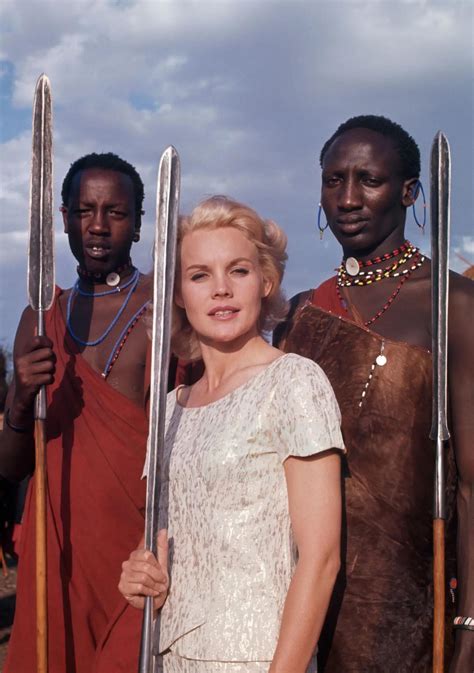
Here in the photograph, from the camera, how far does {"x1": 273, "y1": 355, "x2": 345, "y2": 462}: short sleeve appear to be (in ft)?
7.04

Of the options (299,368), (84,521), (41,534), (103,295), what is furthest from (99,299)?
(299,368)

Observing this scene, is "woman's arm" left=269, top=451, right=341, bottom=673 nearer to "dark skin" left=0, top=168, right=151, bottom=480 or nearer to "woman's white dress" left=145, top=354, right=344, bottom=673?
"woman's white dress" left=145, top=354, right=344, bottom=673

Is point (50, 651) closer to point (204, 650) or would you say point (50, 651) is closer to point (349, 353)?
point (204, 650)

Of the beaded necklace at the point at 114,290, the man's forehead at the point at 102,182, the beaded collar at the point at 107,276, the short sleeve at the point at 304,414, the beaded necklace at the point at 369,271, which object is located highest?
the man's forehead at the point at 102,182

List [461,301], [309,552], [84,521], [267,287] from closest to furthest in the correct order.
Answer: [309,552] < [267,287] < [461,301] < [84,521]

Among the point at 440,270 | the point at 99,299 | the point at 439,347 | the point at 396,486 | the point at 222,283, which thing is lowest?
the point at 396,486

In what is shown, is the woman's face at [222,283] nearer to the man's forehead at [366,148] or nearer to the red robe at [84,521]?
the man's forehead at [366,148]

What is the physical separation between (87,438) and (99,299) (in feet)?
2.03

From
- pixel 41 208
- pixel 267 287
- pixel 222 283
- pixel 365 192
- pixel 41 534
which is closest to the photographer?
pixel 222 283

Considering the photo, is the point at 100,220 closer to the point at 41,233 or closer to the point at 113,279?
the point at 113,279

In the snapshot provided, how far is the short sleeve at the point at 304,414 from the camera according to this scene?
2145mm

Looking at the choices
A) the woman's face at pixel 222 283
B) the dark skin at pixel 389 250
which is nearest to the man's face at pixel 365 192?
the dark skin at pixel 389 250

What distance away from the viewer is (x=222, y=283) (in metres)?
2.39

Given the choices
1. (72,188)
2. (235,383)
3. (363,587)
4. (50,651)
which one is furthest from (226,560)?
(72,188)
